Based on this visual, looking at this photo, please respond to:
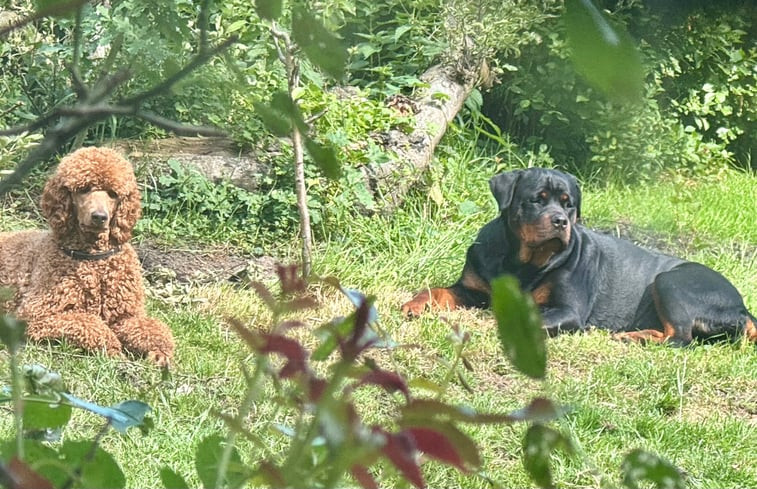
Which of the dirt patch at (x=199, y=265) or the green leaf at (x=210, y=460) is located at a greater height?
the green leaf at (x=210, y=460)

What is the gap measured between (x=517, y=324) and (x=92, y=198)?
3.94 metres

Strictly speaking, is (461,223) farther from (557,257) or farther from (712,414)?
(712,414)

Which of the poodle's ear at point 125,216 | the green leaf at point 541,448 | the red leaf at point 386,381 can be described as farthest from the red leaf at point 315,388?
the poodle's ear at point 125,216

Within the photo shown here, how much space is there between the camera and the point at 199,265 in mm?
5957

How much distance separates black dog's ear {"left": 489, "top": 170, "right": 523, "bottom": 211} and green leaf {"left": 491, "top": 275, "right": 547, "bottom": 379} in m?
5.45

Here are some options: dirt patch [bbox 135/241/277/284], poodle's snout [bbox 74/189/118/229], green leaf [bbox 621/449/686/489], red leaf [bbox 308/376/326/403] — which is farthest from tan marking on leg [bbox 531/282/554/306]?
red leaf [bbox 308/376/326/403]

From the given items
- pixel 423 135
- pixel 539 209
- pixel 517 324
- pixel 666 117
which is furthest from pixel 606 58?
pixel 666 117

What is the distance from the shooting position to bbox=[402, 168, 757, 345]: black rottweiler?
225 inches

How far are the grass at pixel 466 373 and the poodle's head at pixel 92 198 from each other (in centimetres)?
49

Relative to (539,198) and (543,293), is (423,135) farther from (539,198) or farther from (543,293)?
(543,293)

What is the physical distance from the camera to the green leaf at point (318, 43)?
0.65m

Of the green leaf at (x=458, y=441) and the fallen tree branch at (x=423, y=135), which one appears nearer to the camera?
the green leaf at (x=458, y=441)

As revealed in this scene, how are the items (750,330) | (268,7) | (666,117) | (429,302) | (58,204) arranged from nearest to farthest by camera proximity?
(268,7) < (58,204) < (429,302) < (750,330) < (666,117)

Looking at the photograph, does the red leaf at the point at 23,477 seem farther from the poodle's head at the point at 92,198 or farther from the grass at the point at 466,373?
the poodle's head at the point at 92,198
